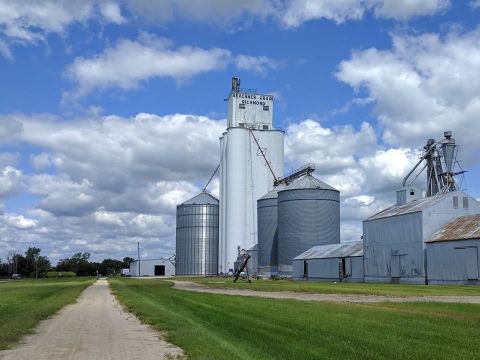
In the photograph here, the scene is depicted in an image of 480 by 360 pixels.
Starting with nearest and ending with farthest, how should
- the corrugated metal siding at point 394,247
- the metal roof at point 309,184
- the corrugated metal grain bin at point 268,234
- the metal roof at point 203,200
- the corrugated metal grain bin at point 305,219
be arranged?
the corrugated metal siding at point 394,247 → the corrugated metal grain bin at point 305,219 → the metal roof at point 309,184 → the corrugated metal grain bin at point 268,234 → the metal roof at point 203,200

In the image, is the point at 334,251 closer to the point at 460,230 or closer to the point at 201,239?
the point at 460,230

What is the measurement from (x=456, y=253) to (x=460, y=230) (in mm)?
2741

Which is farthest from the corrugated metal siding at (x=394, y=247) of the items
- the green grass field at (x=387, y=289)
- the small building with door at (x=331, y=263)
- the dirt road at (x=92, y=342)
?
the dirt road at (x=92, y=342)

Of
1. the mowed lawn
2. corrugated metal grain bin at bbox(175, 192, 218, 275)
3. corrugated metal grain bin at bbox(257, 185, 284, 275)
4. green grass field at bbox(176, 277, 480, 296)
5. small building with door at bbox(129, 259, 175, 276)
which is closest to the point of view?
the mowed lawn

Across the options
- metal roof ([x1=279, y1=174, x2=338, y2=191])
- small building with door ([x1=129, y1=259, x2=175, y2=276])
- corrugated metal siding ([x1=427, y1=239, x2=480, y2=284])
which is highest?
metal roof ([x1=279, y1=174, x2=338, y2=191])

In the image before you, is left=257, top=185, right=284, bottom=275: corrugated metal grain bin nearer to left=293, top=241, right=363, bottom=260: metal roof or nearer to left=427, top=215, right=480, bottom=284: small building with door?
left=293, top=241, right=363, bottom=260: metal roof

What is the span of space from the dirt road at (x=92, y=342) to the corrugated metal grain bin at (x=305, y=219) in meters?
73.6

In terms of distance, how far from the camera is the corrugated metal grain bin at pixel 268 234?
105250mm

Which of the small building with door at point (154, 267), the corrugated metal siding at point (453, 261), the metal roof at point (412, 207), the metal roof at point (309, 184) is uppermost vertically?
the metal roof at point (309, 184)

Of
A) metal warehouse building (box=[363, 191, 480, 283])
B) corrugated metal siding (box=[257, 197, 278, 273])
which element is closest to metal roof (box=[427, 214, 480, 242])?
metal warehouse building (box=[363, 191, 480, 283])

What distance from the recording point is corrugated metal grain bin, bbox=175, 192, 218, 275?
133 meters

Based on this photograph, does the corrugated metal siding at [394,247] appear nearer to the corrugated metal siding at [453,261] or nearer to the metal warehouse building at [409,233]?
the metal warehouse building at [409,233]

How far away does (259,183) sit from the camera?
120m

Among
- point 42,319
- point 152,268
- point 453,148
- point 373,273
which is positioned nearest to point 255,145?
point 453,148
